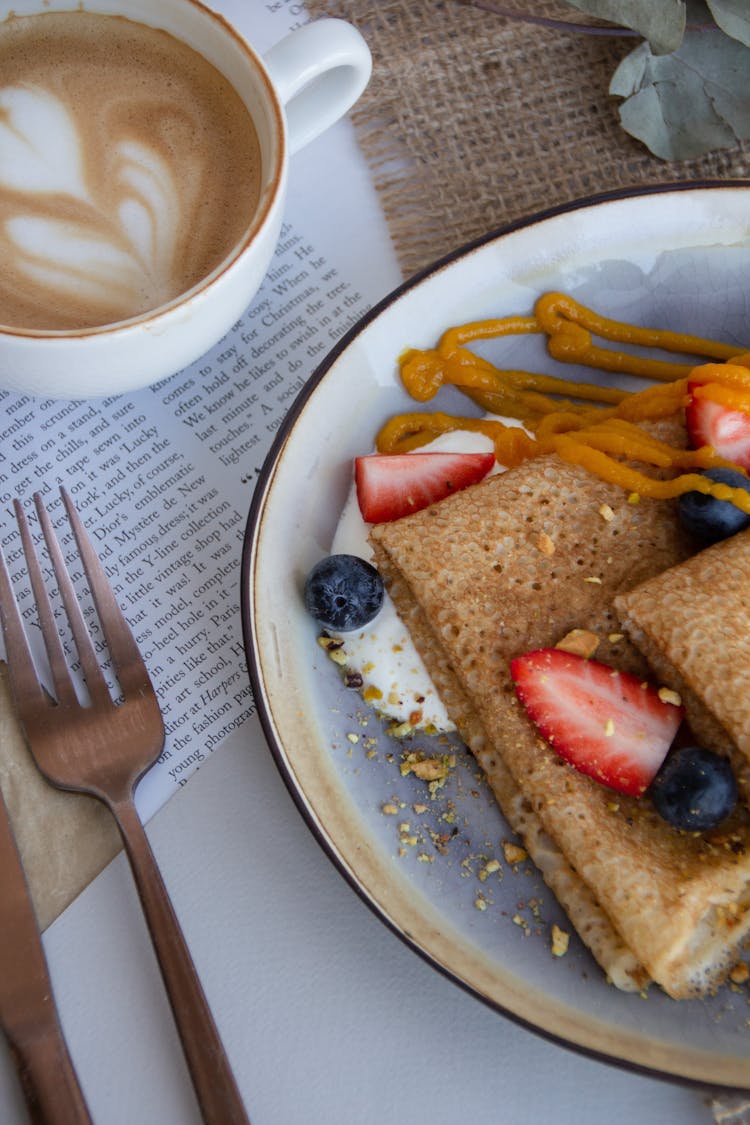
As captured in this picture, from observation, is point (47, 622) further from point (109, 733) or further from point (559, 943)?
point (559, 943)

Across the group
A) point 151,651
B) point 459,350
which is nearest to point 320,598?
point 151,651

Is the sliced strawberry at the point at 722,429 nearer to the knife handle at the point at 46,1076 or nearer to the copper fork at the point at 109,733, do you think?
the copper fork at the point at 109,733

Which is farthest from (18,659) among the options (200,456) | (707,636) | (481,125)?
(481,125)

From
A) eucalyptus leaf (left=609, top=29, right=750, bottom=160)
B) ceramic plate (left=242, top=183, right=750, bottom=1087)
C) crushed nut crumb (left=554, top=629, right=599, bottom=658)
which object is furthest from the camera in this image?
eucalyptus leaf (left=609, top=29, right=750, bottom=160)

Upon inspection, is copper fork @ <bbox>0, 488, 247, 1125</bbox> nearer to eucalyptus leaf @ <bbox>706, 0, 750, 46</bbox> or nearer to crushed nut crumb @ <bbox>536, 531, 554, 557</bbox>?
crushed nut crumb @ <bbox>536, 531, 554, 557</bbox>

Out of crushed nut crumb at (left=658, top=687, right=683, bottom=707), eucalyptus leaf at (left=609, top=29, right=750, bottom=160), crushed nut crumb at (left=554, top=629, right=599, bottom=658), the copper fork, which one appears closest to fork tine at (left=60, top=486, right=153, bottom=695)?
the copper fork

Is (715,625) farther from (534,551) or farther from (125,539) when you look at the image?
(125,539)
